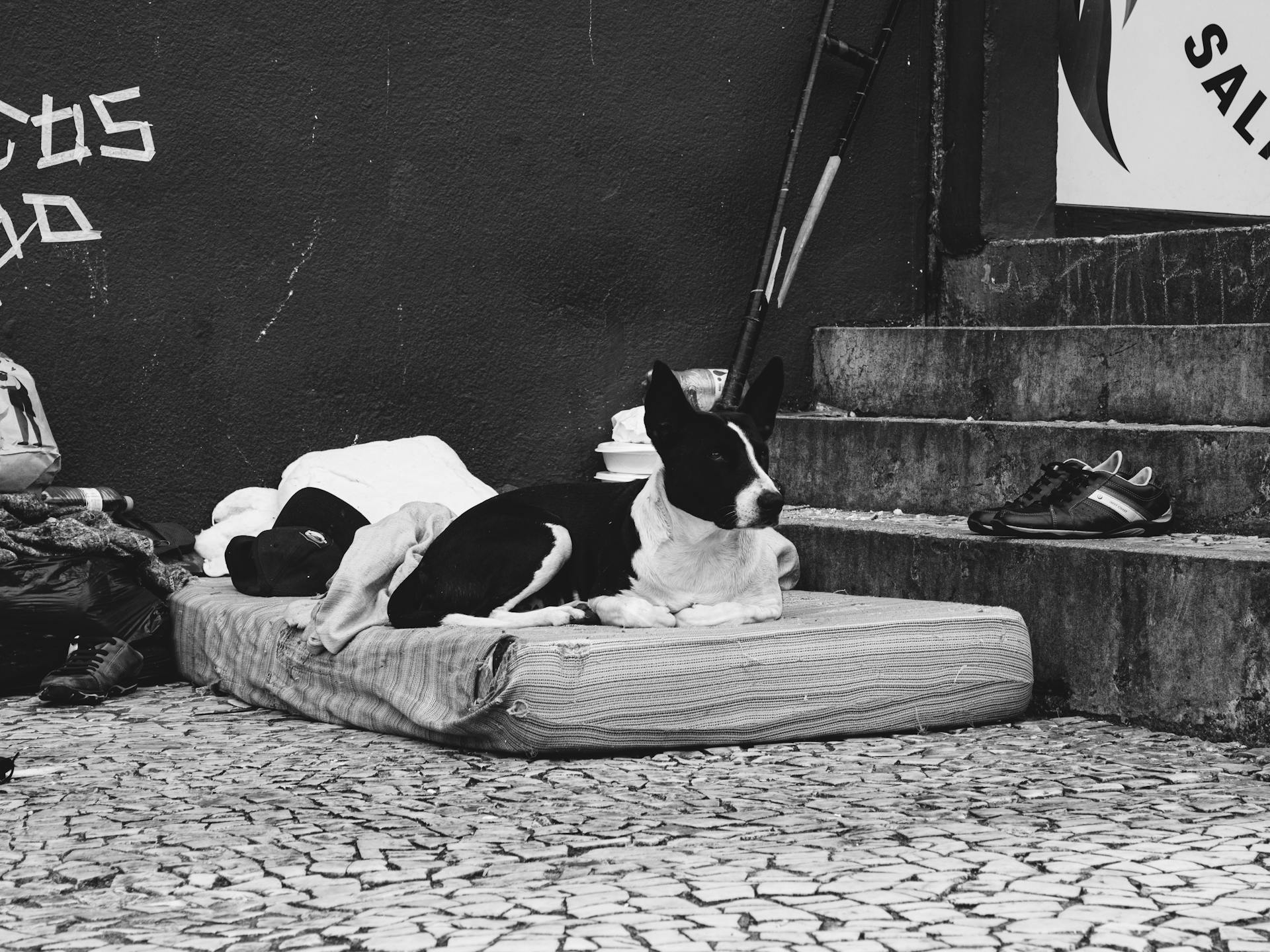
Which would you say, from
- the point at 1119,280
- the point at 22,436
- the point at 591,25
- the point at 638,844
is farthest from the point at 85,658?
the point at 1119,280

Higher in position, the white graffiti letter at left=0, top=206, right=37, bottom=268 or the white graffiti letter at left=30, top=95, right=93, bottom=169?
the white graffiti letter at left=30, top=95, right=93, bottom=169

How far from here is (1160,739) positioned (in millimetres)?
3959

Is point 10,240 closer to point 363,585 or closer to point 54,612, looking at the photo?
point 54,612

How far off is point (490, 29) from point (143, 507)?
2.39m

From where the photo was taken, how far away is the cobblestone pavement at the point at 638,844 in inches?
90.6

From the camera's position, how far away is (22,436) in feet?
16.1

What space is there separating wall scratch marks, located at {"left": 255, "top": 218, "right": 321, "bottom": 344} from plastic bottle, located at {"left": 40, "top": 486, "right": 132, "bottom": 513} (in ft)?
2.67

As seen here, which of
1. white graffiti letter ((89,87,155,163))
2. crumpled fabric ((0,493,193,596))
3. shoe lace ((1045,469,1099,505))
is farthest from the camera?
white graffiti letter ((89,87,155,163))

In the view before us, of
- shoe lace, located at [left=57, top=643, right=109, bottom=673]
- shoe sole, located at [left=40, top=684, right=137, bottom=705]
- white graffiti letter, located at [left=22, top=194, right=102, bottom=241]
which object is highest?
white graffiti letter, located at [left=22, top=194, right=102, bottom=241]

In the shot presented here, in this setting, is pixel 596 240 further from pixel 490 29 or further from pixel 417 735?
pixel 417 735

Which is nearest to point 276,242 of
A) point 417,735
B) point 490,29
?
point 490,29

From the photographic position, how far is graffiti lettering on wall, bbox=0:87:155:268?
5164 mm

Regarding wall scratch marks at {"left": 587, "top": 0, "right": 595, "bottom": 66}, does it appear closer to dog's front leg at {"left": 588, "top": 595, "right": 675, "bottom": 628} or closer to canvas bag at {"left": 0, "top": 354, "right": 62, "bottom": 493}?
canvas bag at {"left": 0, "top": 354, "right": 62, "bottom": 493}

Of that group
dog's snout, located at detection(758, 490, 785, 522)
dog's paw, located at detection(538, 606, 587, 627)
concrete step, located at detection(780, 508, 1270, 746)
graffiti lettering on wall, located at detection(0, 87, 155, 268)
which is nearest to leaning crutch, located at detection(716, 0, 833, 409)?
concrete step, located at detection(780, 508, 1270, 746)
